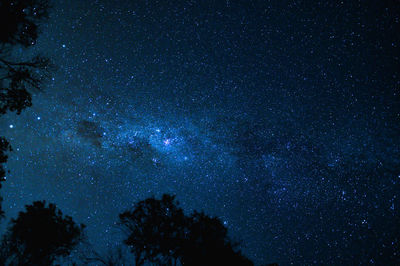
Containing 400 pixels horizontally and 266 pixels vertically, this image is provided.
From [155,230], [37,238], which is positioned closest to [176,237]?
[155,230]

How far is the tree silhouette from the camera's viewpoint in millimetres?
12986

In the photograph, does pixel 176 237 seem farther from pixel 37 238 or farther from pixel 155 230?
pixel 37 238

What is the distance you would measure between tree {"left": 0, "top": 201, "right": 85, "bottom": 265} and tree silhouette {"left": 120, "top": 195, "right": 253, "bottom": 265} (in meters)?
3.58

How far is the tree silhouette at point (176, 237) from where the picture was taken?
13.0 meters

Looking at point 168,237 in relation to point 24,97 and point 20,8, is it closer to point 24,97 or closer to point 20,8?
point 24,97

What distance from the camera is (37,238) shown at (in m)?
12.9

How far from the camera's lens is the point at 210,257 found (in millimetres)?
12906

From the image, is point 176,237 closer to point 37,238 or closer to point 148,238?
point 148,238

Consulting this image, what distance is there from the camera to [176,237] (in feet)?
43.7

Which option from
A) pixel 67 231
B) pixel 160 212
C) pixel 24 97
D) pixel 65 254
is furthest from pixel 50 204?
pixel 24 97

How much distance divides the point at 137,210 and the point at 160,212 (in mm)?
1357

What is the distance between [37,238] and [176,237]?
24.8ft

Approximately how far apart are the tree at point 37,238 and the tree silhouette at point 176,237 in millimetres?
3581

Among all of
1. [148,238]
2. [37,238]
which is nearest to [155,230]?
[148,238]
